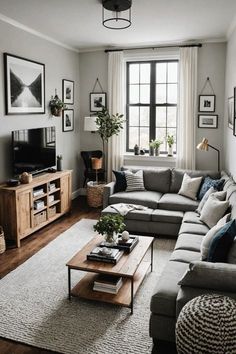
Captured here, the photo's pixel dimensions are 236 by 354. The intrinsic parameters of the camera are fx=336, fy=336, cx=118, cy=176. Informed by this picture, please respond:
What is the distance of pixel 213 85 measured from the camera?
5848mm

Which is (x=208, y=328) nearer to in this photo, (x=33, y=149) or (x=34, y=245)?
(x=34, y=245)

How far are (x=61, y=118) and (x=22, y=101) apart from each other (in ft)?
4.17

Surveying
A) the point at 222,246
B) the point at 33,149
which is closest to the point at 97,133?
the point at 33,149

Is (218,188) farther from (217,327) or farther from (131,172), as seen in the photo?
(217,327)

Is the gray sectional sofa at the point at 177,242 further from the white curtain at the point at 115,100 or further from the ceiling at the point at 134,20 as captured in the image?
the ceiling at the point at 134,20

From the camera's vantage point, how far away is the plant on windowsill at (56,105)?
5.61 metres

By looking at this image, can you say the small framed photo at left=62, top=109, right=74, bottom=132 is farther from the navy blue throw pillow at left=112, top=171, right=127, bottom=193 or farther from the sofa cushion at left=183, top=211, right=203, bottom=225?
the sofa cushion at left=183, top=211, right=203, bottom=225

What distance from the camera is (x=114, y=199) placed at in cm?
504

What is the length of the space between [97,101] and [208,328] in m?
5.31

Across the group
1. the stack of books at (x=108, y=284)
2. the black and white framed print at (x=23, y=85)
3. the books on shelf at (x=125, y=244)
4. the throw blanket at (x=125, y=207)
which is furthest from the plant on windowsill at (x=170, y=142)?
the stack of books at (x=108, y=284)

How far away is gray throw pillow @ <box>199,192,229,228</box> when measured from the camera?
12.0ft

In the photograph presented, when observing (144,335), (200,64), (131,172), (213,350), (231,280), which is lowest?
(144,335)

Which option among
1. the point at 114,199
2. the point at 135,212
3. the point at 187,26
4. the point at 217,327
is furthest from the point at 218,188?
the point at 217,327

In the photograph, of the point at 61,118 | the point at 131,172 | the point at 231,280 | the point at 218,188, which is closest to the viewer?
the point at 231,280
